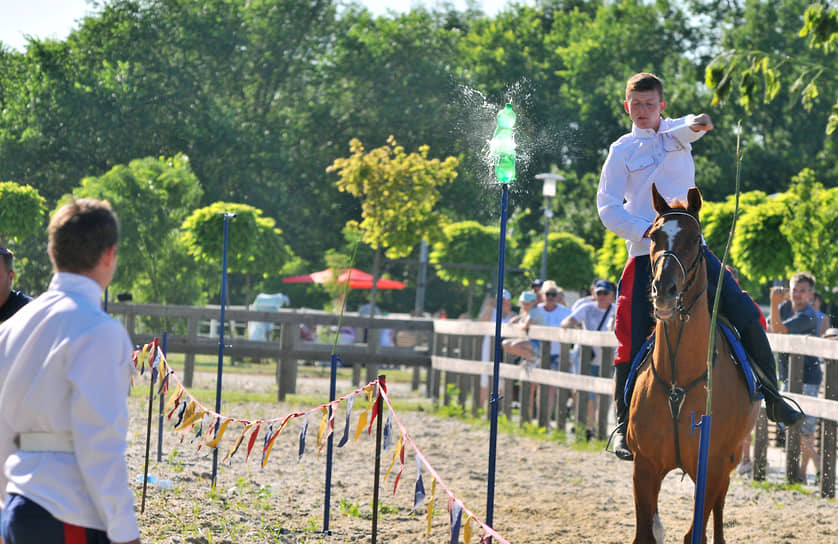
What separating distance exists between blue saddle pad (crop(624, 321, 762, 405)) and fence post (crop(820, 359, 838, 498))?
3662 mm

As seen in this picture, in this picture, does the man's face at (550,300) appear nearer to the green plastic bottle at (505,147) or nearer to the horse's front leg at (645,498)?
the horse's front leg at (645,498)

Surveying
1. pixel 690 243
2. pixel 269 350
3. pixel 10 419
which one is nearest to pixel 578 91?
pixel 269 350

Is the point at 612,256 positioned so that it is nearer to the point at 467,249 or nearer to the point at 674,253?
the point at 467,249

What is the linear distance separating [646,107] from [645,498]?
2.26m

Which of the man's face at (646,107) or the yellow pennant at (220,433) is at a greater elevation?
the man's face at (646,107)

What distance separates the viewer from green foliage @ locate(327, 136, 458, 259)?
24.1 meters

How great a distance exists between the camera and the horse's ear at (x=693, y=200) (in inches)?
226

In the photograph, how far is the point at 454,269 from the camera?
3778 centimetres

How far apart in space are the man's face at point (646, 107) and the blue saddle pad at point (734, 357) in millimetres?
1242

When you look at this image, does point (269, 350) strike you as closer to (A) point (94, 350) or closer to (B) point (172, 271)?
(B) point (172, 271)

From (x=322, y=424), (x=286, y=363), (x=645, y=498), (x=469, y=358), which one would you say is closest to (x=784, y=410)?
(x=645, y=498)

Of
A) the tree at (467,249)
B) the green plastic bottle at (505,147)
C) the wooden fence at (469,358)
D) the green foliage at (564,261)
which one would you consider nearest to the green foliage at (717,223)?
the wooden fence at (469,358)

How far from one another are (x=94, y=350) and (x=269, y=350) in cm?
1488

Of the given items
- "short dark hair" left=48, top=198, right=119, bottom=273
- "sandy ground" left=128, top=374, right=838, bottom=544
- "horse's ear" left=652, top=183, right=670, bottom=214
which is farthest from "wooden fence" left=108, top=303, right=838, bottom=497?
"short dark hair" left=48, top=198, right=119, bottom=273
